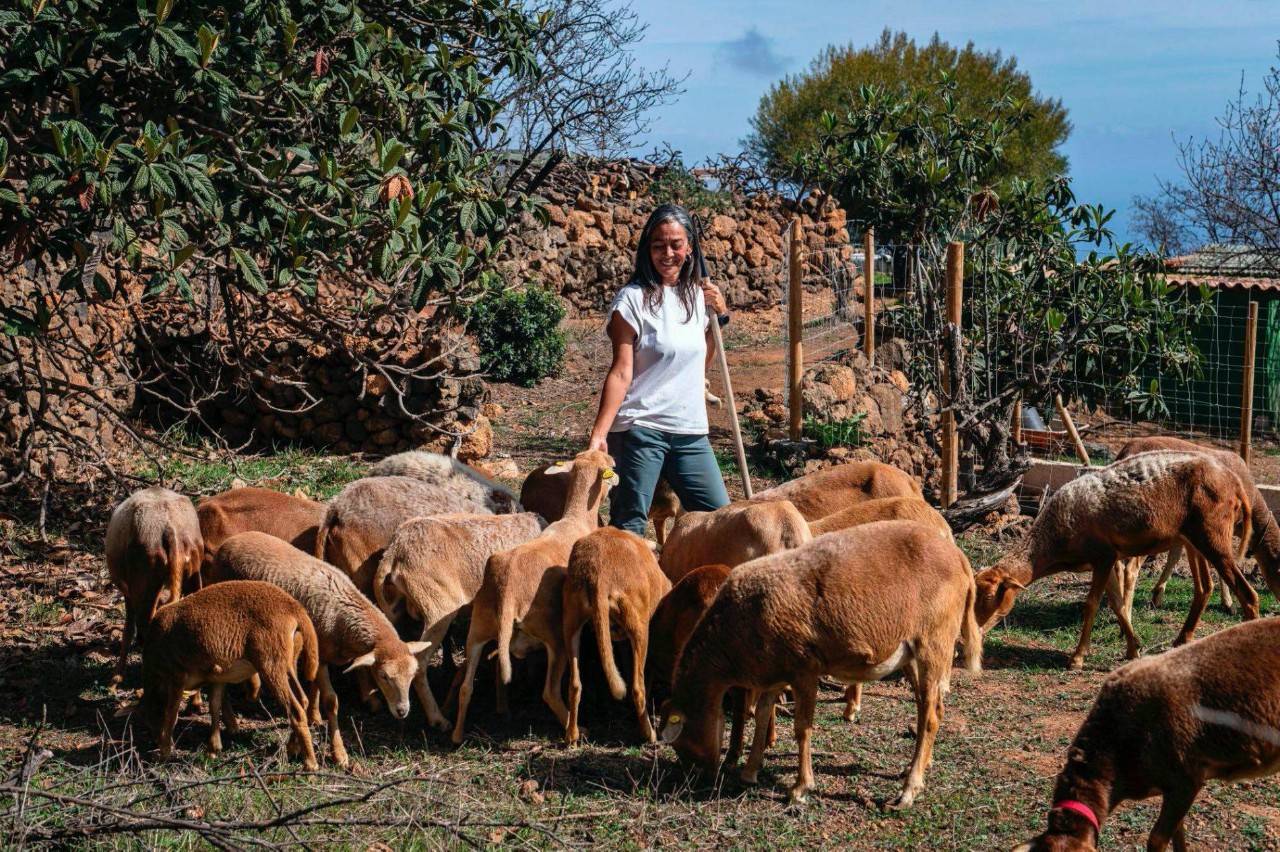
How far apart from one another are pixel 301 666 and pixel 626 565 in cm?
160

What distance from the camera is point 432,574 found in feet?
20.6

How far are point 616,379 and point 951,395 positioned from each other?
5264 mm

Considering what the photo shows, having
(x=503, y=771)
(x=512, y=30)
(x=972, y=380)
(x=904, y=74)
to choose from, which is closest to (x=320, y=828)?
(x=503, y=771)

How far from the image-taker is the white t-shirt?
6461mm

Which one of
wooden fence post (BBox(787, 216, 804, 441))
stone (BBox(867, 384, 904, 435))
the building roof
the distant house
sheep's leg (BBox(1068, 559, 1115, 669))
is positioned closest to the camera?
sheep's leg (BBox(1068, 559, 1115, 669))

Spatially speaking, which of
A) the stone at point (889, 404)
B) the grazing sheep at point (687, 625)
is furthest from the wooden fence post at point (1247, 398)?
the grazing sheep at point (687, 625)

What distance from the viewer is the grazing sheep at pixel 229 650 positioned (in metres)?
5.49

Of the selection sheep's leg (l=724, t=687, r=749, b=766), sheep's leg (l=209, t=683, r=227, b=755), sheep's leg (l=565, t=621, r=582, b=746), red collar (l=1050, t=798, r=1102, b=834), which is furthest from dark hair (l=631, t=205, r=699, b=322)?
red collar (l=1050, t=798, r=1102, b=834)

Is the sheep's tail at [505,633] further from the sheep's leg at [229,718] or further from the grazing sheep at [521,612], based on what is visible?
the sheep's leg at [229,718]

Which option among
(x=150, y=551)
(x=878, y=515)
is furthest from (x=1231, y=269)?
(x=150, y=551)

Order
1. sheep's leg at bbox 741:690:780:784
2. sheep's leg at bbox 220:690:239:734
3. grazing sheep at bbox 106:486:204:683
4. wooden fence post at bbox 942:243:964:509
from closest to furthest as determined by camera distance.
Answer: sheep's leg at bbox 741:690:780:784
sheep's leg at bbox 220:690:239:734
grazing sheep at bbox 106:486:204:683
wooden fence post at bbox 942:243:964:509

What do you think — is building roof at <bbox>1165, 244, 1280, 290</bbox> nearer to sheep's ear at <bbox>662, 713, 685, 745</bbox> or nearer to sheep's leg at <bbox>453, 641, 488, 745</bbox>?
sheep's leg at <bbox>453, 641, 488, 745</bbox>

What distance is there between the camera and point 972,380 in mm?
11406

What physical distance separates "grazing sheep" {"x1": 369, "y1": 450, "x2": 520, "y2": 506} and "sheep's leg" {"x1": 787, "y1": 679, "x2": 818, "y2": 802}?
288cm
